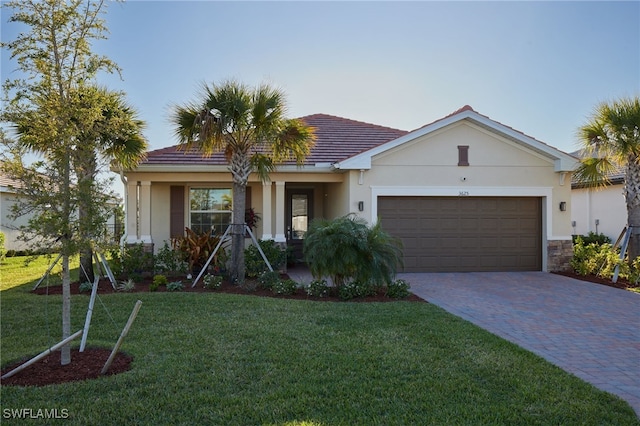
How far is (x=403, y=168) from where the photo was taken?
12352mm

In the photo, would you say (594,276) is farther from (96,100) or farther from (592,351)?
(96,100)

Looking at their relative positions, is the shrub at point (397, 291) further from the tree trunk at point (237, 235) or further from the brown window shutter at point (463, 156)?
the brown window shutter at point (463, 156)

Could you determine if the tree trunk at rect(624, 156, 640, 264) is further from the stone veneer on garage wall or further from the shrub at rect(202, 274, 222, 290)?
the shrub at rect(202, 274, 222, 290)

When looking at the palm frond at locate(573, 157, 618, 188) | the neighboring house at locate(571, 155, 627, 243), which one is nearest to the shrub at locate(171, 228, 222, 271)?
the palm frond at locate(573, 157, 618, 188)

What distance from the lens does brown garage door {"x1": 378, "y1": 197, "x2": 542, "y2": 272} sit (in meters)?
12.5

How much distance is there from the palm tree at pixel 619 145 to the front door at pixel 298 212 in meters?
8.51

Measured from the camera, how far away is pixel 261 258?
11.3 meters

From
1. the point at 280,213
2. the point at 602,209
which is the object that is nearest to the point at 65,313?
the point at 280,213

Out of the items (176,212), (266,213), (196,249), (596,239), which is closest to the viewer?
(196,249)

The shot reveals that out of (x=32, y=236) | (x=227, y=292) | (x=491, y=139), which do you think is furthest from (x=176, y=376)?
A: (x=491, y=139)

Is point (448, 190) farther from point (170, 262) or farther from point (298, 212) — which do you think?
point (170, 262)

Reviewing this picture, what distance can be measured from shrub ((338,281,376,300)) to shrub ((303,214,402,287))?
0.10 meters

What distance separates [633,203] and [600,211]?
22.1 ft

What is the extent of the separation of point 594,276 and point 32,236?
505 inches
